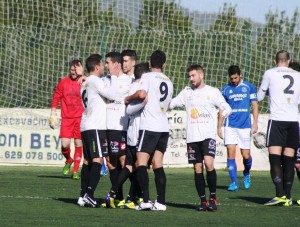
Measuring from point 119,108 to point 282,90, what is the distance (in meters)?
2.34

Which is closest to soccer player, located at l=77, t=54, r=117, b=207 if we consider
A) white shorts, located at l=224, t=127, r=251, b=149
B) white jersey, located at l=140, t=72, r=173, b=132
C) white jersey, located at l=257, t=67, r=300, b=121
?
white jersey, located at l=140, t=72, r=173, b=132

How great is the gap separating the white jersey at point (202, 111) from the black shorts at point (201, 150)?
2.5 inches

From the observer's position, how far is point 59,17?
25.4 m

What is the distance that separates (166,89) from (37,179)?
20.1 feet

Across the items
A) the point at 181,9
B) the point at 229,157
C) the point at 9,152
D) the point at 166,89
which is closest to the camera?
the point at 166,89

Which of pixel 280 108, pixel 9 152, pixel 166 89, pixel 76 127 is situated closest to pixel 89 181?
pixel 166 89

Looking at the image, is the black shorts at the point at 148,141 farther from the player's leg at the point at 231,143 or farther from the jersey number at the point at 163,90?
the player's leg at the point at 231,143

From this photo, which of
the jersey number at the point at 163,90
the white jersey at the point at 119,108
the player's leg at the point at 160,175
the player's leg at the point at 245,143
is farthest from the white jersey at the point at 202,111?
the player's leg at the point at 245,143

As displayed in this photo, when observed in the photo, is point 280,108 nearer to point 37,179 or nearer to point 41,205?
point 41,205

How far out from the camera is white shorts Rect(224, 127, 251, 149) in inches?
671

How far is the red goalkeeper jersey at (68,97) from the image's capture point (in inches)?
750

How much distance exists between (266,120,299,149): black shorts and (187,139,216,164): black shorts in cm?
127

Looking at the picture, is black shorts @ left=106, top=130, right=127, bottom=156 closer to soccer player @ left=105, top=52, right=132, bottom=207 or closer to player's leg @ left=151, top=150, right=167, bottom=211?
soccer player @ left=105, top=52, right=132, bottom=207

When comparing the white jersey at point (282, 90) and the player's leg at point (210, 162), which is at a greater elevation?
the white jersey at point (282, 90)
